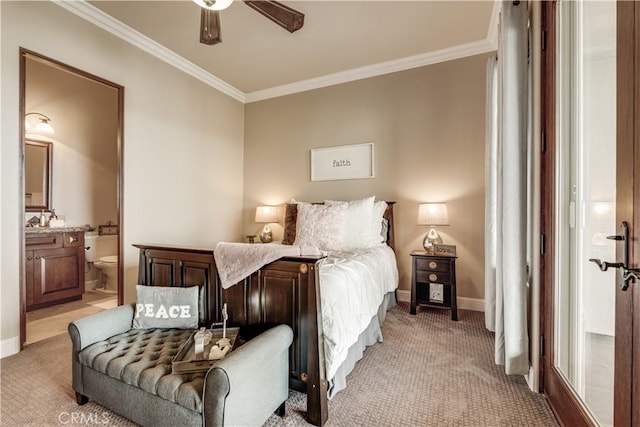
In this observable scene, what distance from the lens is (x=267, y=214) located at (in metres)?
4.17

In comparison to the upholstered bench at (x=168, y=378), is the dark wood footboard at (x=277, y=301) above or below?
above

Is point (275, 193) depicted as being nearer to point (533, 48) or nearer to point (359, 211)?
point (359, 211)

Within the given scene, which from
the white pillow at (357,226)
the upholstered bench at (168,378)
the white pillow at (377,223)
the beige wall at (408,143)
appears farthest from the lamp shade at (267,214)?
the upholstered bench at (168,378)

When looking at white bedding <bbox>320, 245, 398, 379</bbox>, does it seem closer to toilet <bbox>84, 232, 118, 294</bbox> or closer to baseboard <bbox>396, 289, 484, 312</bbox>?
baseboard <bbox>396, 289, 484, 312</bbox>

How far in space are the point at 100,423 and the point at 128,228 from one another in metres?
1.93

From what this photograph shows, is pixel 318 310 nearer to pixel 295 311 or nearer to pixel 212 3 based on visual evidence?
pixel 295 311

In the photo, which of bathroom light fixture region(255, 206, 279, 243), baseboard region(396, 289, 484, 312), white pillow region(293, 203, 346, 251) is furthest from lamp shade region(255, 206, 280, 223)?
baseboard region(396, 289, 484, 312)

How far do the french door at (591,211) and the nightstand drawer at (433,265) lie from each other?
125 centimetres

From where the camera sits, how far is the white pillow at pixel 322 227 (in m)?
2.91

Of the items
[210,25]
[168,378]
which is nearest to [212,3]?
[210,25]

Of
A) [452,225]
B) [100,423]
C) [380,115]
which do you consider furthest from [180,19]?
[452,225]

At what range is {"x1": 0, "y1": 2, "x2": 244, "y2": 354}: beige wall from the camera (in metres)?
Result: 2.23

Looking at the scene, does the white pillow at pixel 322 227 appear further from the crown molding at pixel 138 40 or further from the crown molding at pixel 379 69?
the crown molding at pixel 138 40

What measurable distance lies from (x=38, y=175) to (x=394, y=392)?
4.90m
